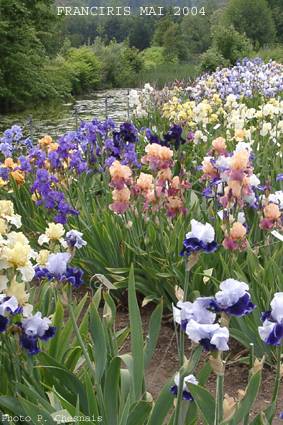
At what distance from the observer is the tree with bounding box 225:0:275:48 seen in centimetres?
4084

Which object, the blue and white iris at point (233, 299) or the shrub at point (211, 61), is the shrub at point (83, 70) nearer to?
the shrub at point (211, 61)

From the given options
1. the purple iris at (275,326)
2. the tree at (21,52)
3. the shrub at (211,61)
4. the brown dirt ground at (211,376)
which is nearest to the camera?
the purple iris at (275,326)

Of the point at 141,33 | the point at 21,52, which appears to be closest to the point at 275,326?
the point at 21,52

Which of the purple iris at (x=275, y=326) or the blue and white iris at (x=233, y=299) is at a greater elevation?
the blue and white iris at (x=233, y=299)

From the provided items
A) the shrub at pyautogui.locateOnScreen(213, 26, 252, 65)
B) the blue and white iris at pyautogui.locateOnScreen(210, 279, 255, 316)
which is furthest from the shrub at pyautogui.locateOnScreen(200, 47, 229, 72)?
the blue and white iris at pyautogui.locateOnScreen(210, 279, 255, 316)

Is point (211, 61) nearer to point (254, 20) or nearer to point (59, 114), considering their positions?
point (59, 114)

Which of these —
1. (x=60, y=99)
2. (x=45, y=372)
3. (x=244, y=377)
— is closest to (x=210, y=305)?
(x=45, y=372)

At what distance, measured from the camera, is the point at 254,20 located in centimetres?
4150

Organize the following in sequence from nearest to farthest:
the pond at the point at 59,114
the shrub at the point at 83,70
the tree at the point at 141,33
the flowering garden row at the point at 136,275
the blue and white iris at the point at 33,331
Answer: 1. the flowering garden row at the point at 136,275
2. the blue and white iris at the point at 33,331
3. the pond at the point at 59,114
4. the shrub at the point at 83,70
5. the tree at the point at 141,33

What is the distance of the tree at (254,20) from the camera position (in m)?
40.8

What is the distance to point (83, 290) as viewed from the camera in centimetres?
350

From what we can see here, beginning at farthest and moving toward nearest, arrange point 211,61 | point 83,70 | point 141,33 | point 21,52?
point 141,33, point 83,70, point 211,61, point 21,52

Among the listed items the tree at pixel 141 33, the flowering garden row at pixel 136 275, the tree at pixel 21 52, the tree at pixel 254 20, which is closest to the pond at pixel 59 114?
the tree at pixel 21 52

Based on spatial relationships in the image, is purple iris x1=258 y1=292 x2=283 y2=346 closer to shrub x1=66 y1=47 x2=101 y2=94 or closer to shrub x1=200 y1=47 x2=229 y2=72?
shrub x1=200 y1=47 x2=229 y2=72
